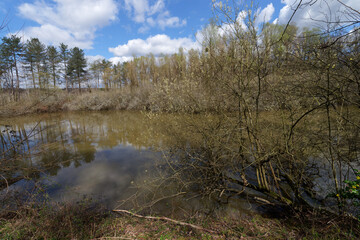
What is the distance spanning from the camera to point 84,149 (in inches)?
355

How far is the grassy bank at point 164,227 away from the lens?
274cm

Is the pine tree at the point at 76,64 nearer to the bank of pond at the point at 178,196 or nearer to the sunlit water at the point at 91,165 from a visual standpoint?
the sunlit water at the point at 91,165

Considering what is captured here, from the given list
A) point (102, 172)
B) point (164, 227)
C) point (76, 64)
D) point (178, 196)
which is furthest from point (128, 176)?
point (76, 64)

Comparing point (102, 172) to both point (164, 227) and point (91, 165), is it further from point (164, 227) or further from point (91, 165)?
point (164, 227)

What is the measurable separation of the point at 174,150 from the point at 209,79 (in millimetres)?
3044

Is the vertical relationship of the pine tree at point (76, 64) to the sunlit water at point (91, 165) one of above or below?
above

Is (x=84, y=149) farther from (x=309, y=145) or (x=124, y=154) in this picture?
(x=309, y=145)

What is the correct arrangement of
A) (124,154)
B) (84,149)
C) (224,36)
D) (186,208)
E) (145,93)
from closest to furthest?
(224,36)
(186,208)
(124,154)
(84,149)
(145,93)

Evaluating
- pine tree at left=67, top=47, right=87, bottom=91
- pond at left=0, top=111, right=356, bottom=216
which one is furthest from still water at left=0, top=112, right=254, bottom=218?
pine tree at left=67, top=47, right=87, bottom=91

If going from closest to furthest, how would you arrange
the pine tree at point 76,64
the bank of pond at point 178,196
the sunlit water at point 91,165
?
1. the bank of pond at point 178,196
2. the sunlit water at point 91,165
3. the pine tree at point 76,64

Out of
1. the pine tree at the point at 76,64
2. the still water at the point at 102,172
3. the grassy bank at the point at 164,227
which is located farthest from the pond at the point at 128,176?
the pine tree at the point at 76,64

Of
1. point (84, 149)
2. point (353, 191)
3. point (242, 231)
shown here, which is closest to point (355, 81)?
point (353, 191)

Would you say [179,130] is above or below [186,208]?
above

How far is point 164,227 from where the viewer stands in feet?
10.6
